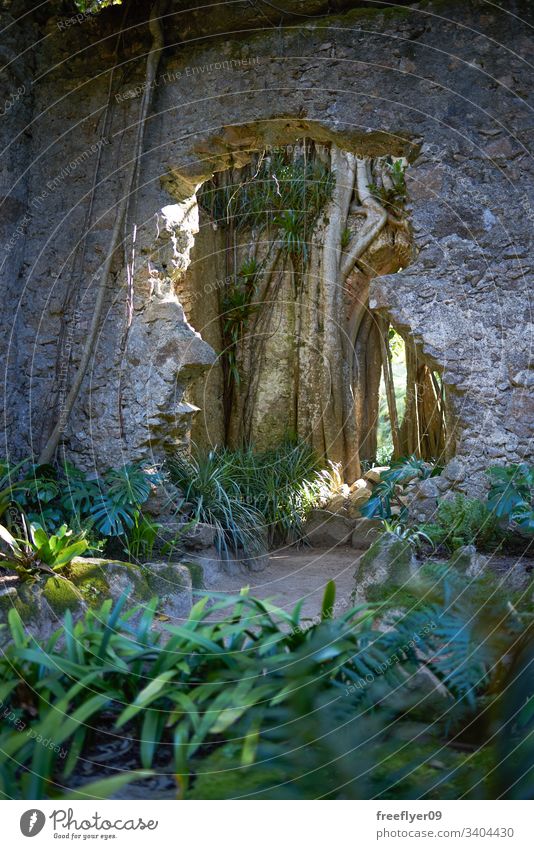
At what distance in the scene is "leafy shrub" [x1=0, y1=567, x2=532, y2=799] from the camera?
1.33 metres

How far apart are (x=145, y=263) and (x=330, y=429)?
3.63 meters

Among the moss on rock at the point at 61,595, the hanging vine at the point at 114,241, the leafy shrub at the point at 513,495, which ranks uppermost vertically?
the hanging vine at the point at 114,241

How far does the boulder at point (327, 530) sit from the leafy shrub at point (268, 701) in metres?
5.86

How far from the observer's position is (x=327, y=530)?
7.67m

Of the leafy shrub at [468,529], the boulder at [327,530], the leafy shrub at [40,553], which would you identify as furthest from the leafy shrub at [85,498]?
the boulder at [327,530]

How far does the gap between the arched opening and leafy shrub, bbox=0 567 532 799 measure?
22.8ft

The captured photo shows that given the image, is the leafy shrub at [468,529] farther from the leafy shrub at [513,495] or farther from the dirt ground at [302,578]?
the dirt ground at [302,578]

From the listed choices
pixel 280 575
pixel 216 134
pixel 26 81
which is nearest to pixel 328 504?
pixel 280 575

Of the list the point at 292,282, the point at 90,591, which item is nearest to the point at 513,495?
the point at 90,591

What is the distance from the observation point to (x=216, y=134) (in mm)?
5719

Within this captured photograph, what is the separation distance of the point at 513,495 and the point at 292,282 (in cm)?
528

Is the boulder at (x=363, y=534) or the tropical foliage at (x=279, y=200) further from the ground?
the tropical foliage at (x=279, y=200)

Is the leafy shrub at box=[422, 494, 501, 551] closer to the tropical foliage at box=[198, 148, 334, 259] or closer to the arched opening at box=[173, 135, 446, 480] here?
the arched opening at box=[173, 135, 446, 480]

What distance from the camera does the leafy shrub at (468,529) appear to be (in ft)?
14.8
